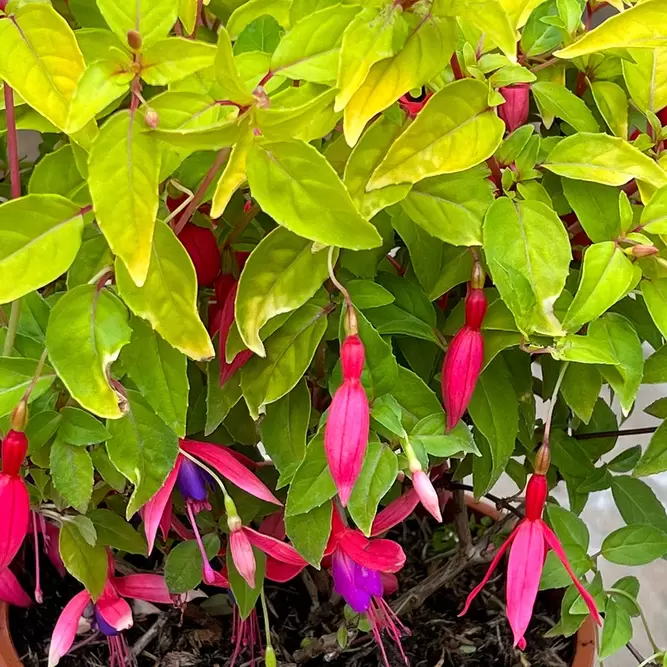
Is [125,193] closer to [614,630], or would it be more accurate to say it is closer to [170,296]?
[170,296]

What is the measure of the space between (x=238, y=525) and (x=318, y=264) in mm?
152

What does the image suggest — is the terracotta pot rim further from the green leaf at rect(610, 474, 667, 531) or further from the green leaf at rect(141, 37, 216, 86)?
the green leaf at rect(141, 37, 216, 86)

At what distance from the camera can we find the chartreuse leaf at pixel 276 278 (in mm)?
352

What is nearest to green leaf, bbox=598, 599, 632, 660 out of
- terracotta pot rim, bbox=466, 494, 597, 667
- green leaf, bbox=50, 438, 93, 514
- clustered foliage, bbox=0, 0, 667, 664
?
clustered foliage, bbox=0, 0, 667, 664

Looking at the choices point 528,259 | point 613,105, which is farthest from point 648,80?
point 528,259

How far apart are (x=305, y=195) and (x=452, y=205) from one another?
8cm

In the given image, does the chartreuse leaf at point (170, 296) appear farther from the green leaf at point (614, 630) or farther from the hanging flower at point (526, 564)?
the green leaf at point (614, 630)

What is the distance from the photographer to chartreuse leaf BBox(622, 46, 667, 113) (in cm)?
39

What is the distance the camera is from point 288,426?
0.44 metres

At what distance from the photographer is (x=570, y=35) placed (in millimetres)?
376

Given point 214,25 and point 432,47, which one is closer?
point 432,47

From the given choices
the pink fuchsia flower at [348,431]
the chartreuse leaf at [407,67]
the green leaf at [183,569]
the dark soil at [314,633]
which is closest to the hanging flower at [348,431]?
the pink fuchsia flower at [348,431]

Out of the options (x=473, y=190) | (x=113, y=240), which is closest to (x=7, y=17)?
(x=113, y=240)

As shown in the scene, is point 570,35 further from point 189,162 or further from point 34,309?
point 34,309
